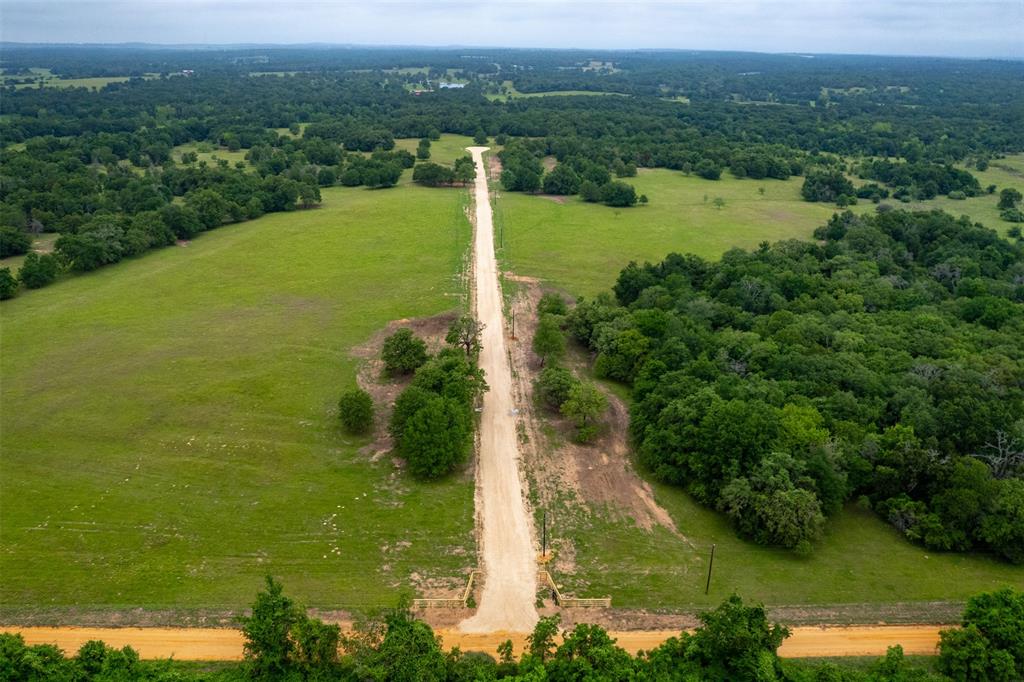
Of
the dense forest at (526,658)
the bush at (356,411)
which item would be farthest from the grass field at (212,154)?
the dense forest at (526,658)

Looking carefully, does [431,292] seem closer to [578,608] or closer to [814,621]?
[578,608]

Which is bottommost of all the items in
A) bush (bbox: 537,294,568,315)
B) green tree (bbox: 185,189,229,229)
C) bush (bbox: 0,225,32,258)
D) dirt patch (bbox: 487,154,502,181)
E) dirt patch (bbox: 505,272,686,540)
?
dirt patch (bbox: 505,272,686,540)

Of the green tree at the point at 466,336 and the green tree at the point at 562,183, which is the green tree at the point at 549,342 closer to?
the green tree at the point at 466,336

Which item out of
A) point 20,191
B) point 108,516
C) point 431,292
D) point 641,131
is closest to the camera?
point 108,516

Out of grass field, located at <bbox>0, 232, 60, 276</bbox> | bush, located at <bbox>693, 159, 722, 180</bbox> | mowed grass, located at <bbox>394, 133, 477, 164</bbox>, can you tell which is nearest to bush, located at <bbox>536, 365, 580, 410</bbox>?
grass field, located at <bbox>0, 232, 60, 276</bbox>

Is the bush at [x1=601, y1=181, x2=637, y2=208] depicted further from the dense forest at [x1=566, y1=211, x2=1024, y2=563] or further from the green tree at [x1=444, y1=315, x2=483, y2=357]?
the green tree at [x1=444, y1=315, x2=483, y2=357]

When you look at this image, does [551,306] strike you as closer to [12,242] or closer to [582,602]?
[582,602]

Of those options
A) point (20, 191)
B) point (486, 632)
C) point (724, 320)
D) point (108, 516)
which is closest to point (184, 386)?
point (108, 516)
